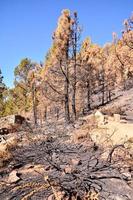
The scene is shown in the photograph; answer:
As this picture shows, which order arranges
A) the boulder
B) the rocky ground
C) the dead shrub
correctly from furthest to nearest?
the dead shrub < the boulder < the rocky ground

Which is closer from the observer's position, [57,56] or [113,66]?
[57,56]

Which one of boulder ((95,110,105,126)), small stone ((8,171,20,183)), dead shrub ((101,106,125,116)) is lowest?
small stone ((8,171,20,183))

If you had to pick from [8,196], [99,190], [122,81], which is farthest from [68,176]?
[122,81]

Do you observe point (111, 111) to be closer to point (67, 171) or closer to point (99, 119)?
point (99, 119)

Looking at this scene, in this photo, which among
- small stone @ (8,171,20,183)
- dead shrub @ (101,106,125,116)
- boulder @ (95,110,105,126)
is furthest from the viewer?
dead shrub @ (101,106,125,116)

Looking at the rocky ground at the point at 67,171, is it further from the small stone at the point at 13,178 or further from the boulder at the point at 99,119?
the boulder at the point at 99,119

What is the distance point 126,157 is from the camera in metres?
10.6

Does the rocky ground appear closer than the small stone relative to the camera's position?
Yes

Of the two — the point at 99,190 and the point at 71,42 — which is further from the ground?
the point at 71,42

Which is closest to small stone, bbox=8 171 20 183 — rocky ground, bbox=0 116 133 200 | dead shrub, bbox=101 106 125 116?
rocky ground, bbox=0 116 133 200

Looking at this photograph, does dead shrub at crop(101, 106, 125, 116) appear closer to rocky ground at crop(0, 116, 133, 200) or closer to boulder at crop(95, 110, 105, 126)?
boulder at crop(95, 110, 105, 126)

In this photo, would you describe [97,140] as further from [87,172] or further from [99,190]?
[99,190]

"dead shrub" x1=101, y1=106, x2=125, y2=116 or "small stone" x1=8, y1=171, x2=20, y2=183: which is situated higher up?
"dead shrub" x1=101, y1=106, x2=125, y2=116

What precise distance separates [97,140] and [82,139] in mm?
1158
